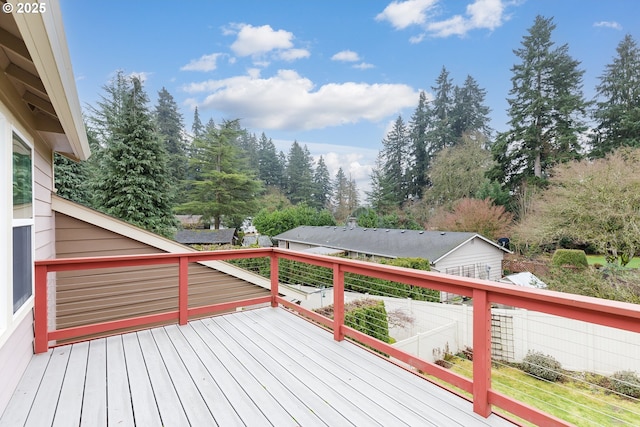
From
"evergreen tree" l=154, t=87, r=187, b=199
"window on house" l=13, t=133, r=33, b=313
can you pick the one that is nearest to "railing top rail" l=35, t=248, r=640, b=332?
"window on house" l=13, t=133, r=33, b=313

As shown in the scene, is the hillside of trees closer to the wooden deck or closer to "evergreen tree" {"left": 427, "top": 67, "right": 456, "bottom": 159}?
"evergreen tree" {"left": 427, "top": 67, "right": 456, "bottom": 159}

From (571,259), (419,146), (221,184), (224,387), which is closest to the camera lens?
(224,387)

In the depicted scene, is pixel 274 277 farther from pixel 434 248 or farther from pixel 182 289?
pixel 434 248

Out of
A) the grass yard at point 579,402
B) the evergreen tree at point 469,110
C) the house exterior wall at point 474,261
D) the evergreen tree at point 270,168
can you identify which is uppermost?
the evergreen tree at point 469,110

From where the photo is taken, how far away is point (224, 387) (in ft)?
7.46

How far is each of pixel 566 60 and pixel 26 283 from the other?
28.6 metres

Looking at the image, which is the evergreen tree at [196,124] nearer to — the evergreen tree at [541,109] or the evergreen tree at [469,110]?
the evergreen tree at [469,110]

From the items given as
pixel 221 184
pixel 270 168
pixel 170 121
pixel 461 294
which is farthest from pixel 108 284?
pixel 270 168

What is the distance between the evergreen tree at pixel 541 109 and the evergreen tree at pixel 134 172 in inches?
827

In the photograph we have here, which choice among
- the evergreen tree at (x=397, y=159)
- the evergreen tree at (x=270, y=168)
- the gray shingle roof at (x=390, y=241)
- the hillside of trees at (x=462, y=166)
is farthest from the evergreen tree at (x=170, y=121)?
the evergreen tree at (x=397, y=159)

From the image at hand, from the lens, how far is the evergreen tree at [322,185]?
3825 cm

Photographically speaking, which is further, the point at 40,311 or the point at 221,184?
the point at 221,184

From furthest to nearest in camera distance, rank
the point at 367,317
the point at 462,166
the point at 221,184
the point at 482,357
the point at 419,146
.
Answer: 1. the point at 419,146
2. the point at 462,166
3. the point at 221,184
4. the point at 367,317
5. the point at 482,357

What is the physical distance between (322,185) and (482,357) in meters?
38.0
